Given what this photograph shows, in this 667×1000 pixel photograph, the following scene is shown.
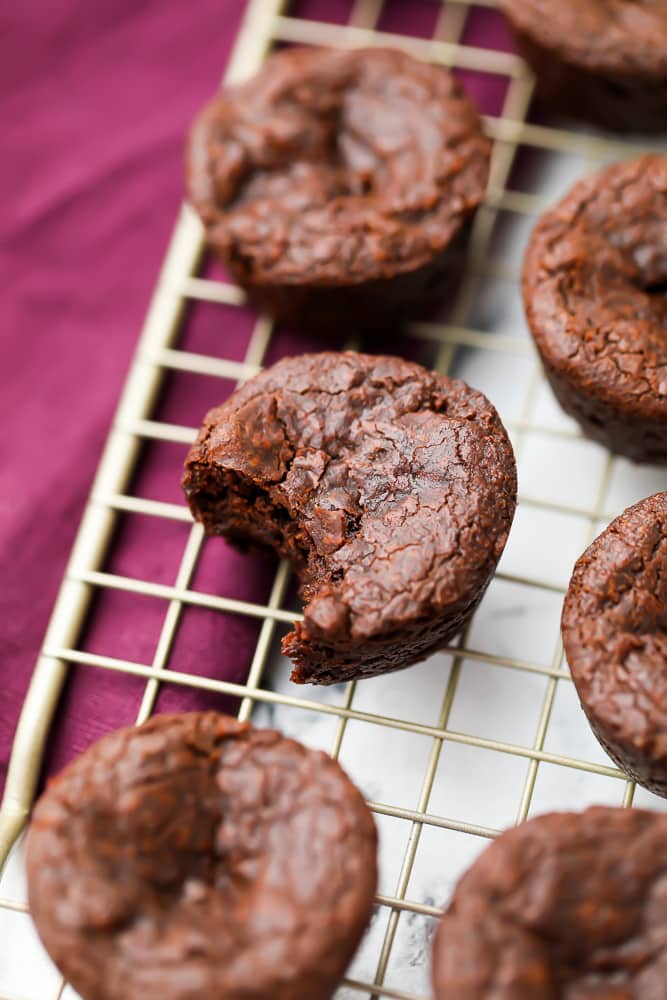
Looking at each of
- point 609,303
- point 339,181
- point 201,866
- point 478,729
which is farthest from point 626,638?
point 339,181

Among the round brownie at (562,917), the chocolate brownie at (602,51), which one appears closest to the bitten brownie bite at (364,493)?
the round brownie at (562,917)

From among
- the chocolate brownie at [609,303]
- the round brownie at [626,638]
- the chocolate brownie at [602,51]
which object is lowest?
the round brownie at [626,638]

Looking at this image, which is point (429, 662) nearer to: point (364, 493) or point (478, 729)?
point (478, 729)

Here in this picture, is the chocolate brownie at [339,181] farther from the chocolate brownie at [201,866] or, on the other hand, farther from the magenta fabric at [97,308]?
the chocolate brownie at [201,866]

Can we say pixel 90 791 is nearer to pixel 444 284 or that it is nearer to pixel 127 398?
pixel 127 398

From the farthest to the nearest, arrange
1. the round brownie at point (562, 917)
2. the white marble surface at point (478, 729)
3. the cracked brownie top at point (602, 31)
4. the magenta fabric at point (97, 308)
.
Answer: the cracked brownie top at point (602, 31), the magenta fabric at point (97, 308), the white marble surface at point (478, 729), the round brownie at point (562, 917)

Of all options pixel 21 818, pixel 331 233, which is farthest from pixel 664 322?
pixel 21 818
